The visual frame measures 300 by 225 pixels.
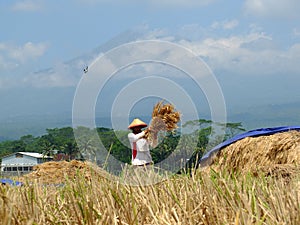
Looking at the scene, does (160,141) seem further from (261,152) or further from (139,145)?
(261,152)

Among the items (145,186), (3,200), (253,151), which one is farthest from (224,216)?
(253,151)

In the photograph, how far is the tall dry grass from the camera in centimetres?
263

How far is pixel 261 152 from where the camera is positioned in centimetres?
889

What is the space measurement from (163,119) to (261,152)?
2325mm

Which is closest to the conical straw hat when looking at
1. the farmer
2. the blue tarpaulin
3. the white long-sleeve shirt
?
the farmer

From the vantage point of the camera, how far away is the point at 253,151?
9039 millimetres

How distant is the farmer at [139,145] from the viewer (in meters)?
7.44

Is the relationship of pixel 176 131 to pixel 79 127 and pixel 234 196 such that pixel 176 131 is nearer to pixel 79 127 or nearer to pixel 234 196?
pixel 79 127

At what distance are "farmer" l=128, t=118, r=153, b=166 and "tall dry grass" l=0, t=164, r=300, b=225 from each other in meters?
4.11

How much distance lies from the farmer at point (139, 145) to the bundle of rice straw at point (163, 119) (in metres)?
0.13

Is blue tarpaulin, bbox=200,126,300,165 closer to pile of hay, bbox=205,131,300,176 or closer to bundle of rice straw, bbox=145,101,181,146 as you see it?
pile of hay, bbox=205,131,300,176

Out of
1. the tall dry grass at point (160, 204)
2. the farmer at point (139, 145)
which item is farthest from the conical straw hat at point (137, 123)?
the tall dry grass at point (160, 204)

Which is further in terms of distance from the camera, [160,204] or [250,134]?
[250,134]

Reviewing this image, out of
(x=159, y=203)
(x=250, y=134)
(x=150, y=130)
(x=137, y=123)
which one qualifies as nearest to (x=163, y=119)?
(x=150, y=130)
